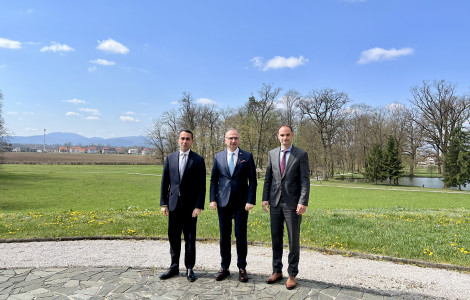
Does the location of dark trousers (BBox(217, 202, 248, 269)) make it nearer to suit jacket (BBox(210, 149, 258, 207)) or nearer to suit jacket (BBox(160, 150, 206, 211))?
suit jacket (BBox(210, 149, 258, 207))

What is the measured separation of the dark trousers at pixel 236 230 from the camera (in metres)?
4.77

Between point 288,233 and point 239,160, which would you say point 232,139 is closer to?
point 239,160

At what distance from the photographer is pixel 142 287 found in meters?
4.47

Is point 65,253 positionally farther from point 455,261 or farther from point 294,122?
point 294,122

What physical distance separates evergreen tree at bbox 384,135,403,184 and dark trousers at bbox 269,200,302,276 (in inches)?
1777

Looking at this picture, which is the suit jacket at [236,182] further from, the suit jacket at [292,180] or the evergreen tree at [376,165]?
the evergreen tree at [376,165]

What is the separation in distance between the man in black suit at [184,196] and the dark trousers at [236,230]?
0.45m

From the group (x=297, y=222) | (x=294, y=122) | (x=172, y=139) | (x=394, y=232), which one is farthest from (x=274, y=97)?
(x=297, y=222)

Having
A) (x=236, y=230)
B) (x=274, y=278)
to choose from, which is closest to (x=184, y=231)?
(x=236, y=230)

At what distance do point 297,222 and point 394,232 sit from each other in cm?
458

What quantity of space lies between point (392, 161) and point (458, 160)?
8871 mm

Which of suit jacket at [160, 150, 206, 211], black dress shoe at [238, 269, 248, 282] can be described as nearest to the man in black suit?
suit jacket at [160, 150, 206, 211]

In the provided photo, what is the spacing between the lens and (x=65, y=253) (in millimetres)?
6234

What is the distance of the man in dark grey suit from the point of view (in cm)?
454
